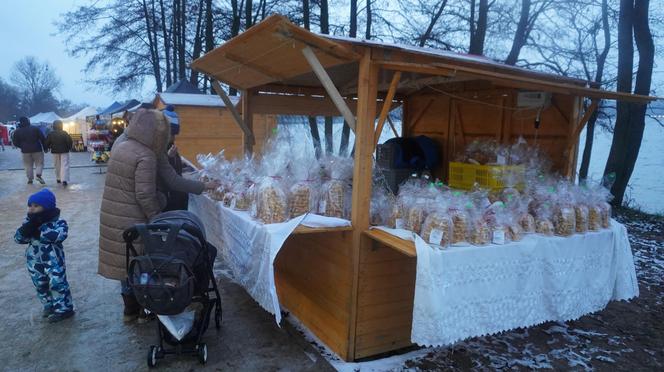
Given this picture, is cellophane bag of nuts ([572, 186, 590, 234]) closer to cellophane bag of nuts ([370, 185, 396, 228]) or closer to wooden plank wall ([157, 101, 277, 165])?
cellophane bag of nuts ([370, 185, 396, 228])

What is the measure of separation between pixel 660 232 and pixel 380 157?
528 centimetres

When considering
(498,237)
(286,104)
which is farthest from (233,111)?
(498,237)

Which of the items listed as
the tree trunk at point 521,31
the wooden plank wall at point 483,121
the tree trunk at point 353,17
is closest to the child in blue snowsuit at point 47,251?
the wooden plank wall at point 483,121

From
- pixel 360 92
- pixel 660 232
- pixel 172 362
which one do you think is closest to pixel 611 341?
pixel 360 92

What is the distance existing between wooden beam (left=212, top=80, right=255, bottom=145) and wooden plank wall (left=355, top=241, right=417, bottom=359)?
8.66ft

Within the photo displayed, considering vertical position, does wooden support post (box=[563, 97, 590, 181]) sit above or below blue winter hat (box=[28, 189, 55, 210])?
above

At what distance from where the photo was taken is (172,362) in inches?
115

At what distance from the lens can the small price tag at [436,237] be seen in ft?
8.34

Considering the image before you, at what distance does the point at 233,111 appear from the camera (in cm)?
481

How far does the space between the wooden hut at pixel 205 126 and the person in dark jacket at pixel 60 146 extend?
237cm

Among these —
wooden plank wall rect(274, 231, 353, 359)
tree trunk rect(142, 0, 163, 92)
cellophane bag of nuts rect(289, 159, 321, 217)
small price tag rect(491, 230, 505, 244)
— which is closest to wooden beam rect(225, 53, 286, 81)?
cellophane bag of nuts rect(289, 159, 321, 217)

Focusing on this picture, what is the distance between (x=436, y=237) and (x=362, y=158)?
2.39 feet

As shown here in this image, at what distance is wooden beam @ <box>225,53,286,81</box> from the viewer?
3701mm

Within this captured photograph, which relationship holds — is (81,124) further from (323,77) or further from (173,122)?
(323,77)
